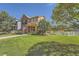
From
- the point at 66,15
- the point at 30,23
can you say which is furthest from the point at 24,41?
the point at 66,15

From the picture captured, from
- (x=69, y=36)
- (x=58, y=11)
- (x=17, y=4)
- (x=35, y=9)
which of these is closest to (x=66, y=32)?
(x=69, y=36)

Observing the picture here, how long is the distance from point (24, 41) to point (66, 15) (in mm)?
414

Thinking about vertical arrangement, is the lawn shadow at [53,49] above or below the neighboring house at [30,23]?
below

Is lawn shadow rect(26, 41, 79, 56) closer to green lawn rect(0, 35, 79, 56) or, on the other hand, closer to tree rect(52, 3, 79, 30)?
green lawn rect(0, 35, 79, 56)

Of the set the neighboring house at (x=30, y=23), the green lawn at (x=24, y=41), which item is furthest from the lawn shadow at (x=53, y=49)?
the neighboring house at (x=30, y=23)

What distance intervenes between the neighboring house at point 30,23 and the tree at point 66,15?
0.13 meters

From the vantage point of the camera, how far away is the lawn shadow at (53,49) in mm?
1998

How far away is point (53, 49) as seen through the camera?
2.02m

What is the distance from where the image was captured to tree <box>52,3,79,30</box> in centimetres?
203

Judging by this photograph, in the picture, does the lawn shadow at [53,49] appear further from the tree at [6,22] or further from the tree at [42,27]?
the tree at [6,22]

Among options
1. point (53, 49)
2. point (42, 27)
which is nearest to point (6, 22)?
point (42, 27)

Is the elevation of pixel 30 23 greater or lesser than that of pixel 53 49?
greater

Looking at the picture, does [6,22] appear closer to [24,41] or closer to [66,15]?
[24,41]

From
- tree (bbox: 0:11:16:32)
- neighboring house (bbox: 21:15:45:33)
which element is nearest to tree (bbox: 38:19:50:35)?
neighboring house (bbox: 21:15:45:33)
